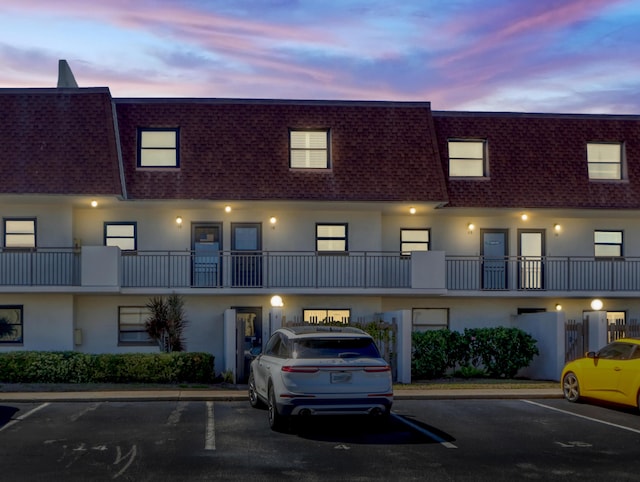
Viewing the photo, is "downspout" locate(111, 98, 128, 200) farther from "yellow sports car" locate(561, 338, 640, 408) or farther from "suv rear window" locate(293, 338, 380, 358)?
"yellow sports car" locate(561, 338, 640, 408)

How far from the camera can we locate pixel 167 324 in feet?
84.5

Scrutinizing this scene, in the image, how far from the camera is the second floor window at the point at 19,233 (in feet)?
88.1

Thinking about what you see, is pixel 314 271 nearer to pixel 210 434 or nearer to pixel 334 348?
pixel 334 348

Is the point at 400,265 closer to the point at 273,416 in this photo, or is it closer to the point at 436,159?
the point at 436,159

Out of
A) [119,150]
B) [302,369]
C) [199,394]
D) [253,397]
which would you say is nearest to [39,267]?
[119,150]

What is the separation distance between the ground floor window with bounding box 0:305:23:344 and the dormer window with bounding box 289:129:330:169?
9.14 meters

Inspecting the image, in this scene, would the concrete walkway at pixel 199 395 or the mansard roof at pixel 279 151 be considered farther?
the mansard roof at pixel 279 151

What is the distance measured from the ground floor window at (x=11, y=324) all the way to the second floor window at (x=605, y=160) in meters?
18.1

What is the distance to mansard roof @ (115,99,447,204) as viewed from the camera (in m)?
26.7

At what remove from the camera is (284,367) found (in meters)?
14.9

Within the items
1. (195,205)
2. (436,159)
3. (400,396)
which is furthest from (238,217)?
(400,396)

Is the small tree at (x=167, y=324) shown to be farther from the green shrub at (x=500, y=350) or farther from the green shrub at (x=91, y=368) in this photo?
the green shrub at (x=500, y=350)

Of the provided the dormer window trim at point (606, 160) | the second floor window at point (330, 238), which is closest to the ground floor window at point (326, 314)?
the second floor window at point (330, 238)

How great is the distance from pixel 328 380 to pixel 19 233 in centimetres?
1527
